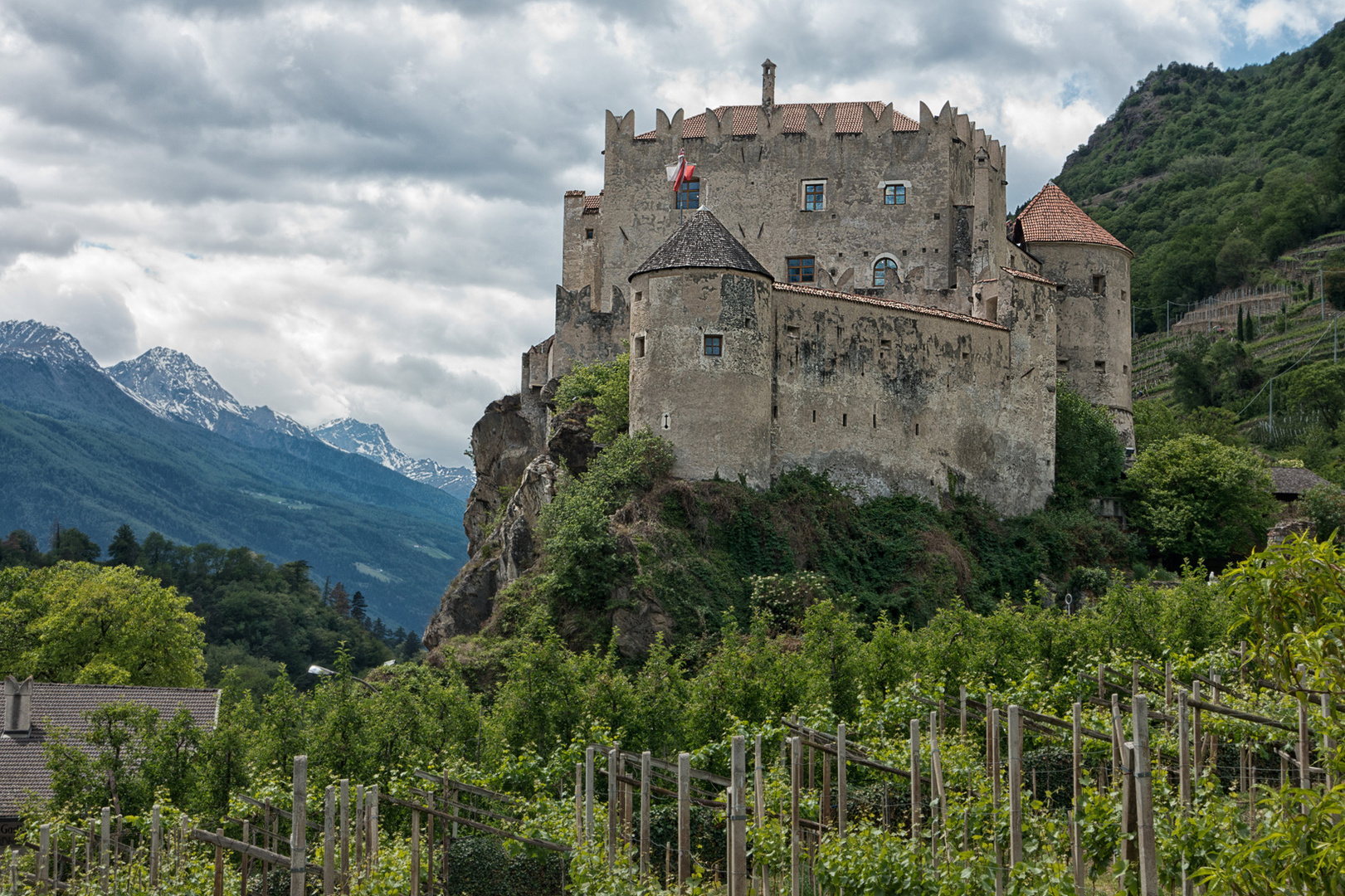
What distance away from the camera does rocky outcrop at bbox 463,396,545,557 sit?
68.1 m

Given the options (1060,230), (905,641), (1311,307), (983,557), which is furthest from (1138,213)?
(905,641)

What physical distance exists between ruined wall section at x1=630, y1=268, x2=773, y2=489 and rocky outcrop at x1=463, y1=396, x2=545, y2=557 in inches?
616

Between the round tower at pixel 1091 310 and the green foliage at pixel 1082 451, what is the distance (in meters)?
3.05

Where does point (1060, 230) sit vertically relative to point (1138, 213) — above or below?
below

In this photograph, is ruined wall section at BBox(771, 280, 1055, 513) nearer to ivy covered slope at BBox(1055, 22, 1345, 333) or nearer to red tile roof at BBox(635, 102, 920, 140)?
red tile roof at BBox(635, 102, 920, 140)

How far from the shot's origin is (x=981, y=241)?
64188mm

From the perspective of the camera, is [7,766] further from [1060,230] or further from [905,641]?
[1060,230]

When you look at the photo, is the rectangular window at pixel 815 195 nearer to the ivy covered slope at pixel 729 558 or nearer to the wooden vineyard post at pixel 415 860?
the ivy covered slope at pixel 729 558

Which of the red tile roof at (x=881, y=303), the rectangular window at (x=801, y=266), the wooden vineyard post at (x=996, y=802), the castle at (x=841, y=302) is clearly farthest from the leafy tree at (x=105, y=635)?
the wooden vineyard post at (x=996, y=802)

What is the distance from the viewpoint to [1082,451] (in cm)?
6241

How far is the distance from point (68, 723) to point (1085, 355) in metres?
45.3

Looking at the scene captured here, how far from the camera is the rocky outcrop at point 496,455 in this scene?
2682 inches

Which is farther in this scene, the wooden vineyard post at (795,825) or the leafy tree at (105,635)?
the leafy tree at (105,635)

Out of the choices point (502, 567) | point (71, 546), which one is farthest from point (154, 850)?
point (71, 546)
